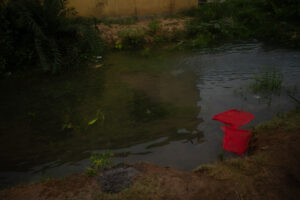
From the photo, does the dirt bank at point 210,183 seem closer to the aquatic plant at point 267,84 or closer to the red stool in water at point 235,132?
the red stool in water at point 235,132

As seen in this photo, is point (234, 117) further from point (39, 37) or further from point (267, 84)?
point (39, 37)

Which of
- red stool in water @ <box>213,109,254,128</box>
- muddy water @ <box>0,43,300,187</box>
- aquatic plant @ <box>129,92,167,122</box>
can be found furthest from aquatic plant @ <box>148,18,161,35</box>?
red stool in water @ <box>213,109,254,128</box>

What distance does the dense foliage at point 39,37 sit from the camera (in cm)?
483

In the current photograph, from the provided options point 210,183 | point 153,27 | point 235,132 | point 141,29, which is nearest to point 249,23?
point 153,27

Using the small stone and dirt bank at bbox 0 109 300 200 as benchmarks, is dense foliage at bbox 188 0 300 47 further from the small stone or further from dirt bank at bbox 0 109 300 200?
the small stone

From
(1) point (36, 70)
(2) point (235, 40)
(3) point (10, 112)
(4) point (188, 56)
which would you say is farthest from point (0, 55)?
(2) point (235, 40)

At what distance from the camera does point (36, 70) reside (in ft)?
16.9

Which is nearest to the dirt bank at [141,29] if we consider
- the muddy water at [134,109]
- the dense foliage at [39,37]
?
the dense foliage at [39,37]

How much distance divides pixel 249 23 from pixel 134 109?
520 centimetres

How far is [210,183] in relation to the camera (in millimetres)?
2057

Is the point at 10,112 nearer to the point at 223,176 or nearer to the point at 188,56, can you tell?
the point at 223,176

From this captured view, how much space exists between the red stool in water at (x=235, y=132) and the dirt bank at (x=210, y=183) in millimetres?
363

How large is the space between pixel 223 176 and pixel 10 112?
3212mm

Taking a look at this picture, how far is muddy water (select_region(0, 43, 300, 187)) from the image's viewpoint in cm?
282
